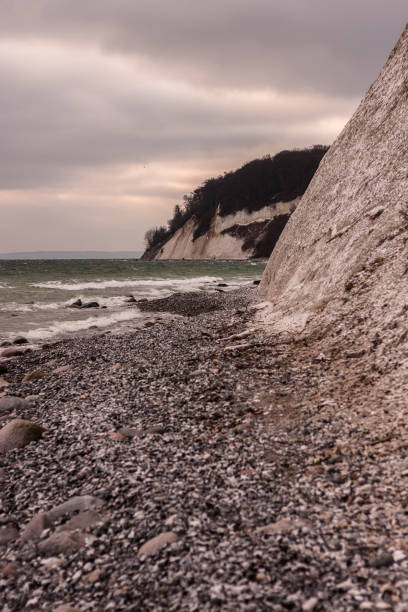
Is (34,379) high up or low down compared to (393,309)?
down

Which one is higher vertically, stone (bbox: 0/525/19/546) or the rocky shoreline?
the rocky shoreline

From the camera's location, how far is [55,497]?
5.33 m

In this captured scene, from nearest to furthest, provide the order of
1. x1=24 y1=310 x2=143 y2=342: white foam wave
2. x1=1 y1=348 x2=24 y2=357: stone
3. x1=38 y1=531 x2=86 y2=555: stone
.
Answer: x1=38 y1=531 x2=86 y2=555: stone
x1=1 y1=348 x2=24 y2=357: stone
x1=24 y1=310 x2=143 y2=342: white foam wave

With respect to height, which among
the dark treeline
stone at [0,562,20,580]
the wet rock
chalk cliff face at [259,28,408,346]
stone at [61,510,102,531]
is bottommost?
stone at [0,562,20,580]

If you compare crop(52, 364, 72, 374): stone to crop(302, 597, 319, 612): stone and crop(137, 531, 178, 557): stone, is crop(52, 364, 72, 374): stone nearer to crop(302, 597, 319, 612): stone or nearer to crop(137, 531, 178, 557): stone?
crop(137, 531, 178, 557): stone

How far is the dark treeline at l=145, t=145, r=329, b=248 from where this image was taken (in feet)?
315

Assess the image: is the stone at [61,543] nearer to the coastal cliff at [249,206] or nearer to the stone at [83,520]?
the stone at [83,520]

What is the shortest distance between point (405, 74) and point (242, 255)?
83525mm

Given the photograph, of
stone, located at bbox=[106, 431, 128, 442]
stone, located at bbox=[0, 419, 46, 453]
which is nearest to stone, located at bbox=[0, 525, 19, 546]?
stone, located at bbox=[106, 431, 128, 442]

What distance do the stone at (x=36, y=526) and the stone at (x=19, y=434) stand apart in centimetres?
224

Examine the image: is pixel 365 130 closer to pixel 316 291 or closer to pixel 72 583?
pixel 316 291

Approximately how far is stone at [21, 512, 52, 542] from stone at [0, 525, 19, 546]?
4.1 inches

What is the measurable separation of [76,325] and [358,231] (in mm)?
14743

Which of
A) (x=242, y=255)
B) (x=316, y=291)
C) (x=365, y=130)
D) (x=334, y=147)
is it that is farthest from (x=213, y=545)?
(x=242, y=255)
